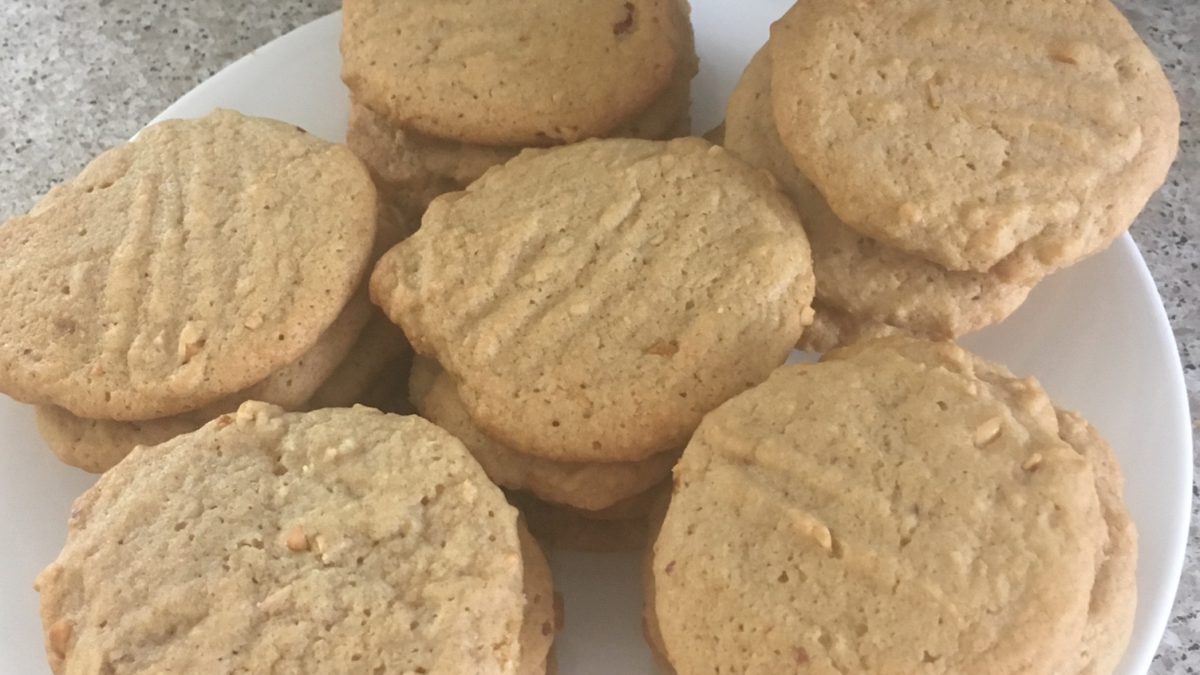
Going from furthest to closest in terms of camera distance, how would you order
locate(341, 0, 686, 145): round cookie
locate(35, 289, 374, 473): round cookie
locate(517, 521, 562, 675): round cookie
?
1. locate(341, 0, 686, 145): round cookie
2. locate(35, 289, 374, 473): round cookie
3. locate(517, 521, 562, 675): round cookie

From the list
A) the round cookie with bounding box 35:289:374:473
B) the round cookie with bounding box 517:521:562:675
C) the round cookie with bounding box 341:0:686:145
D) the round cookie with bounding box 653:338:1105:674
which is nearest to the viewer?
the round cookie with bounding box 653:338:1105:674

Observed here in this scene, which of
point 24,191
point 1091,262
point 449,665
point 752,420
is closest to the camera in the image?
point 449,665

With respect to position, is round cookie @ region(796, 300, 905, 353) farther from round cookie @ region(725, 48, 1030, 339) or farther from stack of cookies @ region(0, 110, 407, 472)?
stack of cookies @ region(0, 110, 407, 472)

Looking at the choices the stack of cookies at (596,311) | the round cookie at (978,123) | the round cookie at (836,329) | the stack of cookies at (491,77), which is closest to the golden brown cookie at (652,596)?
the stack of cookies at (596,311)

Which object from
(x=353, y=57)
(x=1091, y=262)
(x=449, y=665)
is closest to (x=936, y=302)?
(x=1091, y=262)

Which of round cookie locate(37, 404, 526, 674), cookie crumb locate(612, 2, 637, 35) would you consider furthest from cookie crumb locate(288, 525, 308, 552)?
cookie crumb locate(612, 2, 637, 35)

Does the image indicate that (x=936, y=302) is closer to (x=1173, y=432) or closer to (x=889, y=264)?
(x=889, y=264)

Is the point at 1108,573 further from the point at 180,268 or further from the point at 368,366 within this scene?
the point at 180,268

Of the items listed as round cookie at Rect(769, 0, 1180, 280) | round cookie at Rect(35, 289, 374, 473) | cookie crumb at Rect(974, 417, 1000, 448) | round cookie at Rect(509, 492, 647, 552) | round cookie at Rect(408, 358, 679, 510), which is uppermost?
round cookie at Rect(769, 0, 1180, 280)
